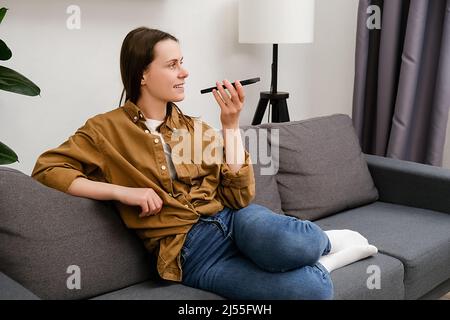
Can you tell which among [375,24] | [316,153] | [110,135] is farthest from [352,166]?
[110,135]

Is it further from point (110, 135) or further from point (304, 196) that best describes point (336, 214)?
point (110, 135)

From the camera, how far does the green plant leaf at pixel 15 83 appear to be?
1668mm

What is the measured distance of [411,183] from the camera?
7.93ft

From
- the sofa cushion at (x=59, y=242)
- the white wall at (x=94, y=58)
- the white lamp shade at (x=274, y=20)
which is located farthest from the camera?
the white lamp shade at (x=274, y=20)

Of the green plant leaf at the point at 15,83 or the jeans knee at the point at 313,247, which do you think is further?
the green plant leaf at the point at 15,83

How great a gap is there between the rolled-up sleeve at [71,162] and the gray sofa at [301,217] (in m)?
A: 0.05

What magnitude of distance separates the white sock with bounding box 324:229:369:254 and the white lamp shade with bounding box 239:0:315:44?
0.99 m

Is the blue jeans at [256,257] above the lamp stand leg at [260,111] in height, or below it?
below

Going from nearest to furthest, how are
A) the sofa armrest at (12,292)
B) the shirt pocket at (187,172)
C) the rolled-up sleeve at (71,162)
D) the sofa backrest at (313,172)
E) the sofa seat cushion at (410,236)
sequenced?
the sofa armrest at (12,292) → the rolled-up sleeve at (71,162) → the shirt pocket at (187,172) → the sofa seat cushion at (410,236) → the sofa backrest at (313,172)

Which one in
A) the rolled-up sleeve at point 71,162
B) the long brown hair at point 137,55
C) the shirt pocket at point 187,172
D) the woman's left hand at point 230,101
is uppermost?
the long brown hair at point 137,55

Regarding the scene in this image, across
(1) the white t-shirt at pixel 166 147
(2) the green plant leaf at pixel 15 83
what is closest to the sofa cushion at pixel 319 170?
(1) the white t-shirt at pixel 166 147

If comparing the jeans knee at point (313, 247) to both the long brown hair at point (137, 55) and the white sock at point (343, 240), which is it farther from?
the long brown hair at point (137, 55)

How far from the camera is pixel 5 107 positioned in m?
2.03

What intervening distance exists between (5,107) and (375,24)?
187cm
